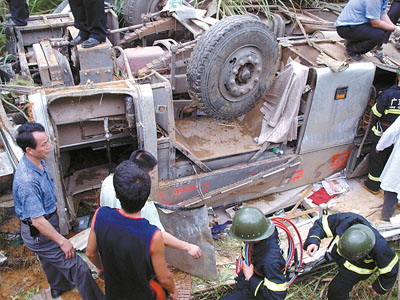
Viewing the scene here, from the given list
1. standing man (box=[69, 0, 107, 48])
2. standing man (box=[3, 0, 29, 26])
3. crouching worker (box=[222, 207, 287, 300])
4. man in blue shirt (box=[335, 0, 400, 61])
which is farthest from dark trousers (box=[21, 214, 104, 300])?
man in blue shirt (box=[335, 0, 400, 61])

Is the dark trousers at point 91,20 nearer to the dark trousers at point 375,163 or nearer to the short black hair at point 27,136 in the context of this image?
the short black hair at point 27,136

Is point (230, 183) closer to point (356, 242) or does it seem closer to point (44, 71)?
point (356, 242)

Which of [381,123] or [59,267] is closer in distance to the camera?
[59,267]

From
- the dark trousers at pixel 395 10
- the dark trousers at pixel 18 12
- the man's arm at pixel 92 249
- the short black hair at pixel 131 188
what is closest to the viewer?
the short black hair at pixel 131 188

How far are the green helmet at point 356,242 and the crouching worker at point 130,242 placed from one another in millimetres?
1287

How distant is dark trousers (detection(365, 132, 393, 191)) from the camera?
4.80 m

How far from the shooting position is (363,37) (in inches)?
182

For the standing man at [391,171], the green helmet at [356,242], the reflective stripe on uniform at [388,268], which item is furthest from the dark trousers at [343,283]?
the standing man at [391,171]

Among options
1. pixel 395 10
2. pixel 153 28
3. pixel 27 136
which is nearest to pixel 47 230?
pixel 27 136

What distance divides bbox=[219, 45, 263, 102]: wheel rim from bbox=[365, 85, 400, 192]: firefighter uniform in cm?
154

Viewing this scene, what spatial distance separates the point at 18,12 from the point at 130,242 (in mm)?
3717

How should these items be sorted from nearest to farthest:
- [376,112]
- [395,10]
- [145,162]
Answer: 1. [145,162]
2. [376,112]
3. [395,10]

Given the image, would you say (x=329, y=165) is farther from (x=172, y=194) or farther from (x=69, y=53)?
(x=69, y=53)

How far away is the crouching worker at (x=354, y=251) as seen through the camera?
9.41 ft
